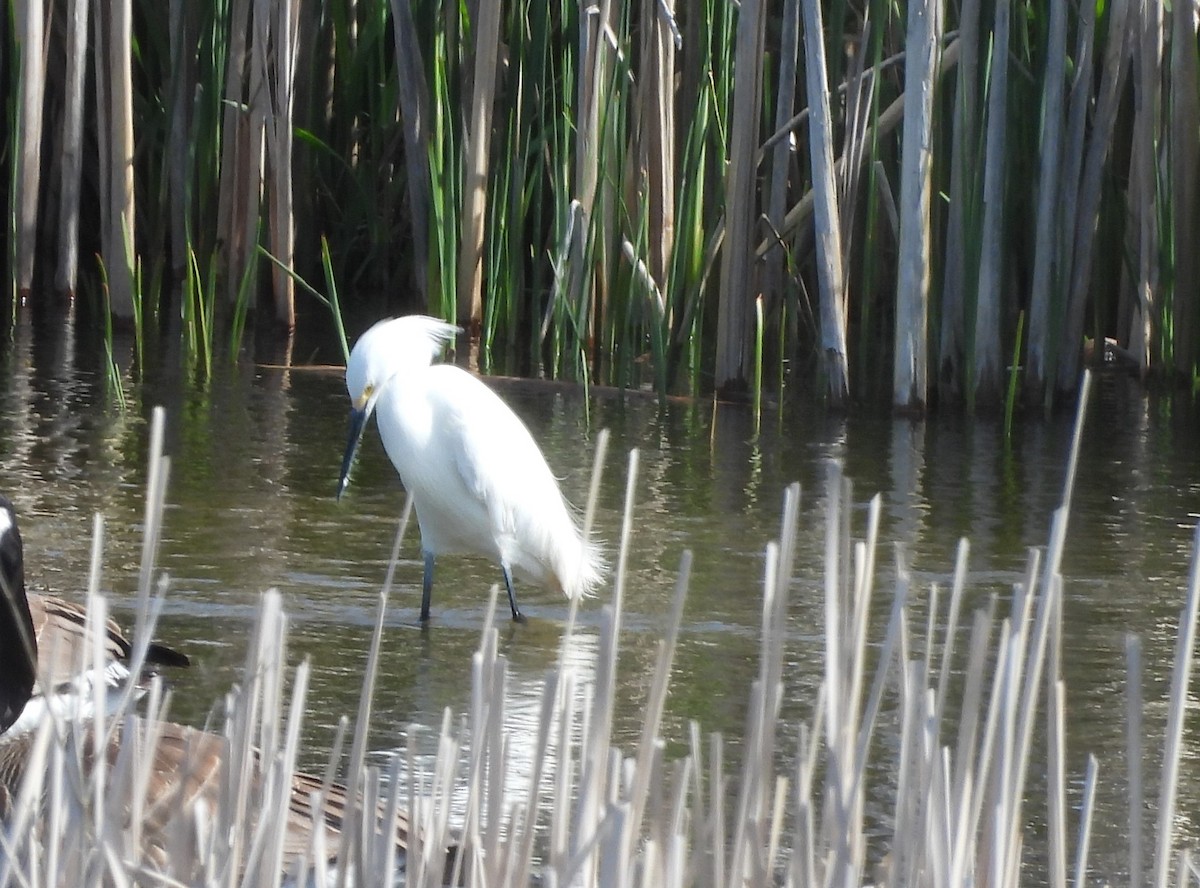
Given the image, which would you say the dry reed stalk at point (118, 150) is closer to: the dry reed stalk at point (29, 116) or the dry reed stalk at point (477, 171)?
the dry reed stalk at point (29, 116)

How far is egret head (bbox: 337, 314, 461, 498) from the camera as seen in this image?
4309mm

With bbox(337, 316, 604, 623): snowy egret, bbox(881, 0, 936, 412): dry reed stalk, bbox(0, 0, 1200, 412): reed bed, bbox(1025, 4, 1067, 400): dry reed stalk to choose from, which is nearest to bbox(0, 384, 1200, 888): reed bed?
bbox(337, 316, 604, 623): snowy egret

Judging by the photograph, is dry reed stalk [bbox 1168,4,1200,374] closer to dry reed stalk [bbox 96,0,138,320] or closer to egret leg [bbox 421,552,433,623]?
egret leg [bbox 421,552,433,623]

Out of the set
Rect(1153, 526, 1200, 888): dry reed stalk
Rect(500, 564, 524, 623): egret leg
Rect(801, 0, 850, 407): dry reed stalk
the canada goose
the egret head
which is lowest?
Rect(500, 564, 524, 623): egret leg

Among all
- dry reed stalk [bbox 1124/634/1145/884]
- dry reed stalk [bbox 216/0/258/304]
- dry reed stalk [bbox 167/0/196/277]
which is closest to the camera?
dry reed stalk [bbox 1124/634/1145/884]

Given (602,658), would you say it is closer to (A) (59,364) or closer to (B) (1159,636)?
(B) (1159,636)

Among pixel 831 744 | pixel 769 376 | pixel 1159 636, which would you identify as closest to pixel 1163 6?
pixel 769 376

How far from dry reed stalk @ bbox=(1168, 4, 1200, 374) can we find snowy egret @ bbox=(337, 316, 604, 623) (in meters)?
2.69

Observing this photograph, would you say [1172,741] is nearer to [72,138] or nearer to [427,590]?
[427,590]

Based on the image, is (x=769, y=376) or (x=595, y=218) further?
(x=769, y=376)

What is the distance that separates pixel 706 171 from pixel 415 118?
1.33m

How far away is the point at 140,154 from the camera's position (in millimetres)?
8328

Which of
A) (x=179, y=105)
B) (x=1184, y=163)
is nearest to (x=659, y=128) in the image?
(x=1184, y=163)

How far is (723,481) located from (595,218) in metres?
1.10
